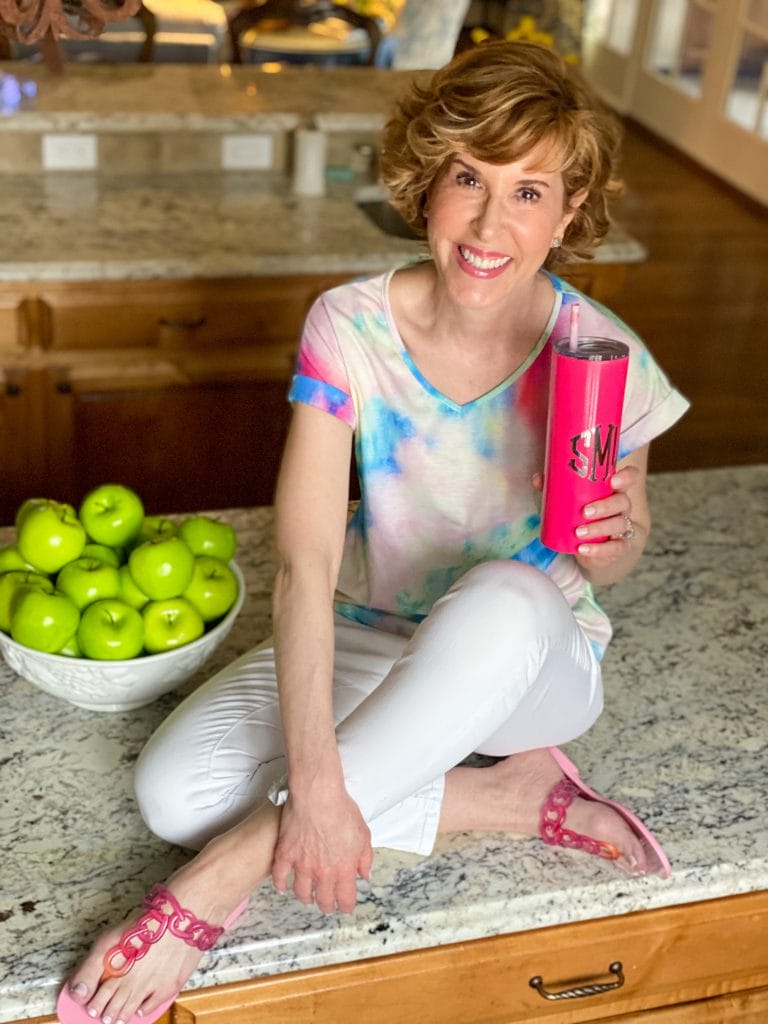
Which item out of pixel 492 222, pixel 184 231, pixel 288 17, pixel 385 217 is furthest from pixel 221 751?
pixel 288 17

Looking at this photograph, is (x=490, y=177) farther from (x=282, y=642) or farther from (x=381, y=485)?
(x=282, y=642)

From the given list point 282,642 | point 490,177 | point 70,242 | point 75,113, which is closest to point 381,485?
point 282,642

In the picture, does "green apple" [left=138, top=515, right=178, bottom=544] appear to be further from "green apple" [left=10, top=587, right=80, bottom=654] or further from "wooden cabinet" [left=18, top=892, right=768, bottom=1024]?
"wooden cabinet" [left=18, top=892, right=768, bottom=1024]

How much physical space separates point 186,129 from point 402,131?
164cm

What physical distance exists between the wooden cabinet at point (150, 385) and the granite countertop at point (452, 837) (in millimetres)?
981

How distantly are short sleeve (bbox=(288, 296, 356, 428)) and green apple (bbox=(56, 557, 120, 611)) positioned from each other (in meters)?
0.29

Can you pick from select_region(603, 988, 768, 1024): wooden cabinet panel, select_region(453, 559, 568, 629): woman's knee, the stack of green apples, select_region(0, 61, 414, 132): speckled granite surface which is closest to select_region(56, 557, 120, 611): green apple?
Result: the stack of green apples

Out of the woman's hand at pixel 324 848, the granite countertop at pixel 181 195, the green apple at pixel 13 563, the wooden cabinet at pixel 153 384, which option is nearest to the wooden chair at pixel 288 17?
the granite countertop at pixel 181 195

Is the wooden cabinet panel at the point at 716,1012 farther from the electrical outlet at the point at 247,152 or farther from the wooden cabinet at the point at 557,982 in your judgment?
the electrical outlet at the point at 247,152

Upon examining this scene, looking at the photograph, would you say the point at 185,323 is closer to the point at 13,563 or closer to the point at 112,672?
the point at 13,563

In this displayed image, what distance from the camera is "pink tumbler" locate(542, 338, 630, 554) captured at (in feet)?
4.19

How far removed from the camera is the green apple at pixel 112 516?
1558 mm

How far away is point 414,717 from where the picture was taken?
4.30 feet

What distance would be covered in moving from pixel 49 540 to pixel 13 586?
0.21 ft
